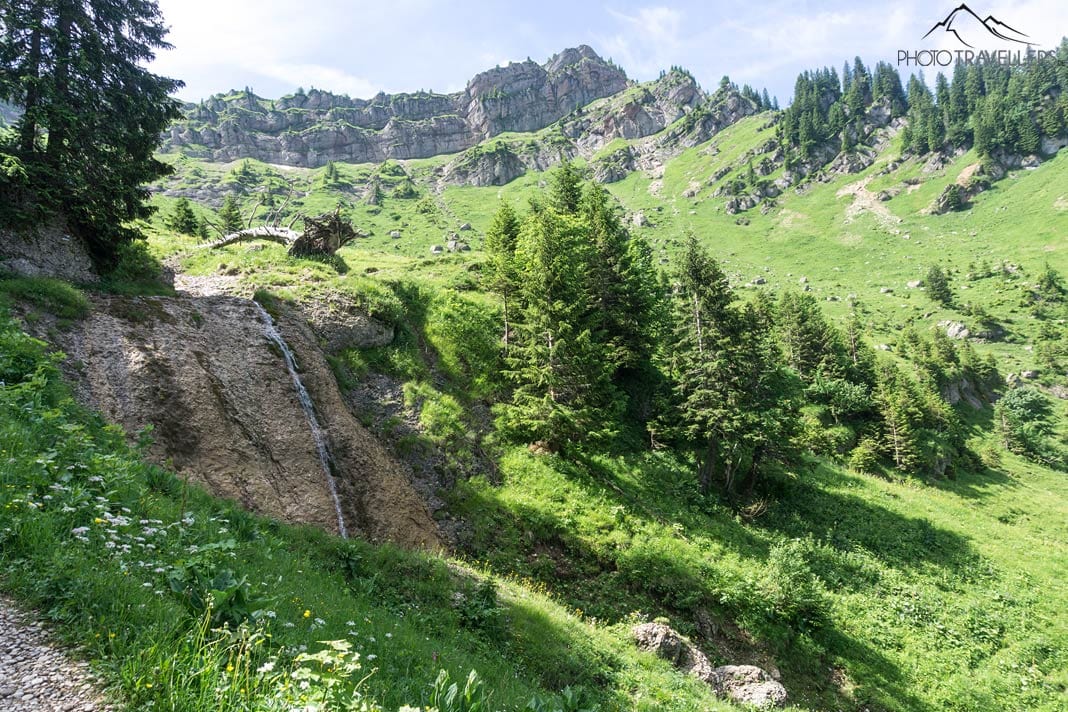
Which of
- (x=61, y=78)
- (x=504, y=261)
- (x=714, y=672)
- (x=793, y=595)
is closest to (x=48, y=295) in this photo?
(x=61, y=78)

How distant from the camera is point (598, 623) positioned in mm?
14312

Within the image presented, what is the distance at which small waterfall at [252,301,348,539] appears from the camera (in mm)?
14797

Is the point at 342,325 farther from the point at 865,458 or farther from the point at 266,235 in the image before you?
the point at 865,458

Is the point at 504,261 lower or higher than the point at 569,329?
higher

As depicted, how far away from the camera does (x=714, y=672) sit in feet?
42.9

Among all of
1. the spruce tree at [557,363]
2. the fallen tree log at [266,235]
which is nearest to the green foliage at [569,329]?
the spruce tree at [557,363]

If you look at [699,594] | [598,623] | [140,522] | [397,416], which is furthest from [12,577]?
[699,594]

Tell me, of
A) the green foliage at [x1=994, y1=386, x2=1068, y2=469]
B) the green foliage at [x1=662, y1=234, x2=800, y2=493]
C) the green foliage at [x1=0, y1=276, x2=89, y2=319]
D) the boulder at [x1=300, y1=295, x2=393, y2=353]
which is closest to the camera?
the green foliage at [x1=0, y1=276, x2=89, y2=319]

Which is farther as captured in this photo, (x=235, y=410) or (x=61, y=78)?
(x=61, y=78)

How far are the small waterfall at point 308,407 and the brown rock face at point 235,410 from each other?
20 cm

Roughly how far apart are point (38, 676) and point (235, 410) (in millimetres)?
13119

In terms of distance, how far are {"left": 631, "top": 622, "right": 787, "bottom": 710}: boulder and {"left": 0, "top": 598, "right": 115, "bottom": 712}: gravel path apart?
40.9ft

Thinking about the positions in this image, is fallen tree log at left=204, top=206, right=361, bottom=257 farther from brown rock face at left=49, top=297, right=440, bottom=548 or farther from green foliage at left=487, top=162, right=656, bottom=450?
brown rock face at left=49, top=297, right=440, bottom=548

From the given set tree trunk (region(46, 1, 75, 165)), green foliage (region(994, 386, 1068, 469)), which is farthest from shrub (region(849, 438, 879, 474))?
tree trunk (region(46, 1, 75, 165))
